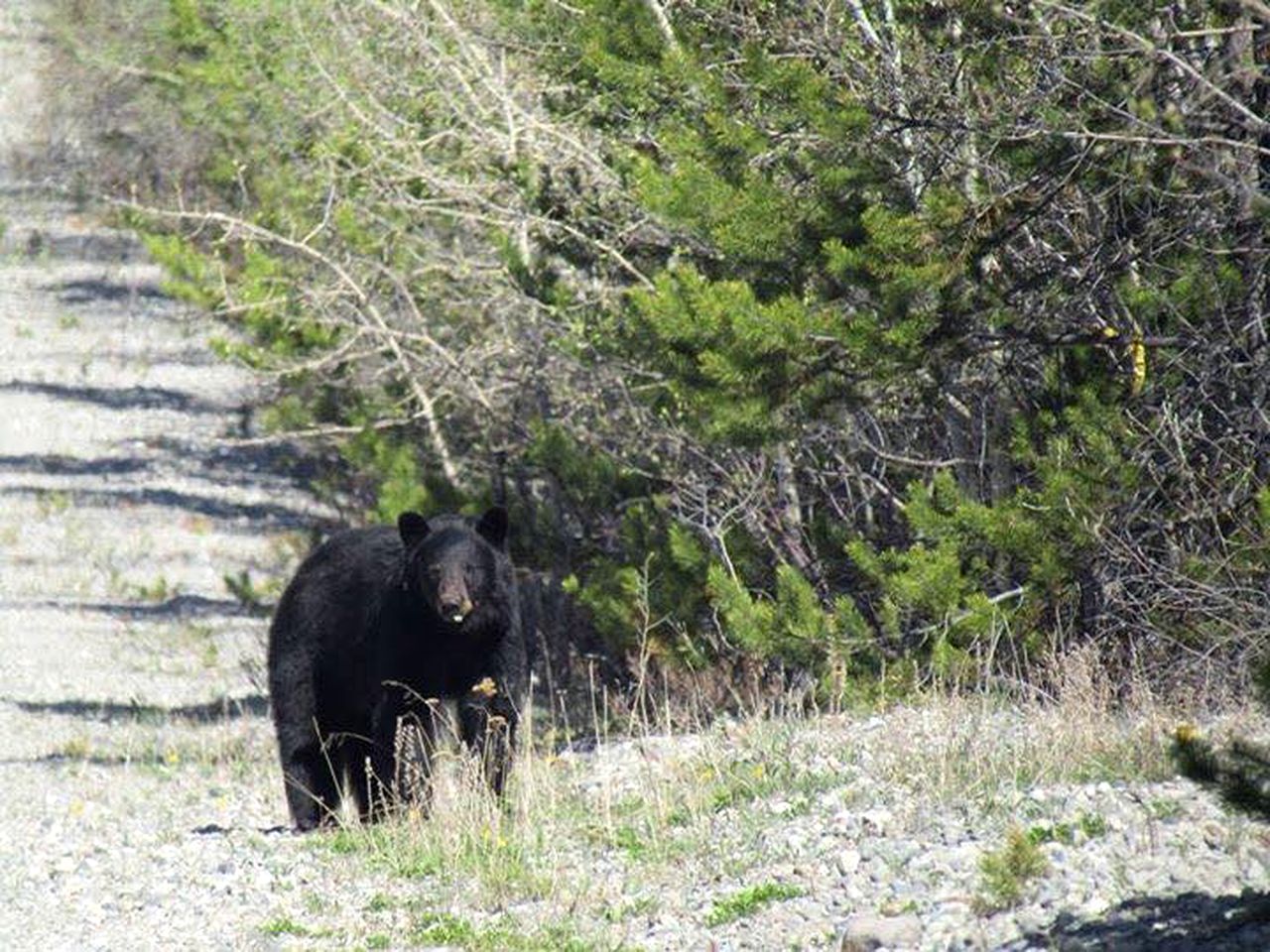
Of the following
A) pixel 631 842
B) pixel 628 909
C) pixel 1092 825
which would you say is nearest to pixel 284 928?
pixel 628 909

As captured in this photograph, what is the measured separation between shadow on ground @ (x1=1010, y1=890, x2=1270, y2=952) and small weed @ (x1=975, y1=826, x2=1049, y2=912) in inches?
8.9

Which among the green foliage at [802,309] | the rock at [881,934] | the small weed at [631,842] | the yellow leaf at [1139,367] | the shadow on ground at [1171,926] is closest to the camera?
the shadow on ground at [1171,926]

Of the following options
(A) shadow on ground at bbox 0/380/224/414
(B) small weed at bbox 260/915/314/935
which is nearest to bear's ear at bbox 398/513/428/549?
(B) small weed at bbox 260/915/314/935

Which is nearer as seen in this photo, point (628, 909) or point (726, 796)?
point (628, 909)

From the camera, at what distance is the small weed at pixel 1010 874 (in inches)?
255

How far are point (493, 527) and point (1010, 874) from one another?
173 inches

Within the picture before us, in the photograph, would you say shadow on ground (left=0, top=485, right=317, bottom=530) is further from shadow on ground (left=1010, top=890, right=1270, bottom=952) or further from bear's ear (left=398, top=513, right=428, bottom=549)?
shadow on ground (left=1010, top=890, right=1270, bottom=952)

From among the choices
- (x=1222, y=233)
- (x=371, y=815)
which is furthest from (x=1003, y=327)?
(x=371, y=815)

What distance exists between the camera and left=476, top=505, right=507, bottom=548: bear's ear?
34.2 feet

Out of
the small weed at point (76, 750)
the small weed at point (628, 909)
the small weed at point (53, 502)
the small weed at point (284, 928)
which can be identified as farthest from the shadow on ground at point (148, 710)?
the small weed at point (628, 909)

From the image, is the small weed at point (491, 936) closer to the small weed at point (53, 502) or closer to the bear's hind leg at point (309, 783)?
the bear's hind leg at point (309, 783)

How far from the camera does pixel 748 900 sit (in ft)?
23.8

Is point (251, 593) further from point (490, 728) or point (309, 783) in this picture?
point (490, 728)

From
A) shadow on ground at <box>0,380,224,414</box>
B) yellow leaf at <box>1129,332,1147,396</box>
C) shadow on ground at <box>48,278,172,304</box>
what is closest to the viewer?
yellow leaf at <box>1129,332,1147,396</box>
